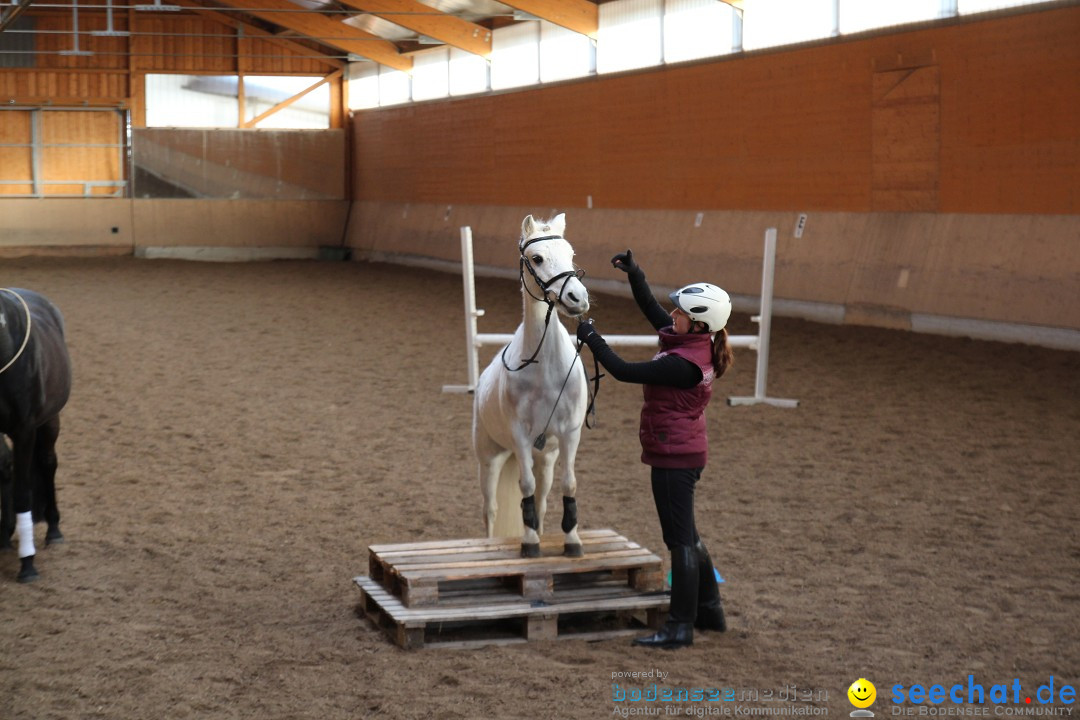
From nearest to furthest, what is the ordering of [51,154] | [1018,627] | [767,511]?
[1018,627] → [767,511] → [51,154]

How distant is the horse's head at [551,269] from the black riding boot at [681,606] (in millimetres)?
1173

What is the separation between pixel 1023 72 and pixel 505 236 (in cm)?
1210

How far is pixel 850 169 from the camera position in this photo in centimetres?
1577

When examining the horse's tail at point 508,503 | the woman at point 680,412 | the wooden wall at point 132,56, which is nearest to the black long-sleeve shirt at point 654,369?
the woman at point 680,412

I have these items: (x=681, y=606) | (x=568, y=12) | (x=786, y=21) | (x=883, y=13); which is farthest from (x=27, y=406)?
(x=568, y=12)

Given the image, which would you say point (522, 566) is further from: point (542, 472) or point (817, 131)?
point (817, 131)

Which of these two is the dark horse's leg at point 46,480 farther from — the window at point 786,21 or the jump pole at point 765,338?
the window at point 786,21

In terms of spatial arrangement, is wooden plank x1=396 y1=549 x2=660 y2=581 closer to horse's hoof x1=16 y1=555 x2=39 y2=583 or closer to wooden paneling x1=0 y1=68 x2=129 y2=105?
horse's hoof x1=16 y1=555 x2=39 y2=583

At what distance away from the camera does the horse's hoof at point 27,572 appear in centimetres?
624

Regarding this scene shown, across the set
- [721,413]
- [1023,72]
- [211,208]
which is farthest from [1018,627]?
[211,208]

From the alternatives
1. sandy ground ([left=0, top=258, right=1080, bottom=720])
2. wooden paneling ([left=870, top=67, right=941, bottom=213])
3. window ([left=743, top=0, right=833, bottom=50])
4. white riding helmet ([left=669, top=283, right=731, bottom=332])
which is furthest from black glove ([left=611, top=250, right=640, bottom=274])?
window ([left=743, top=0, right=833, bottom=50])

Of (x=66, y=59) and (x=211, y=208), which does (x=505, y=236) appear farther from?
(x=66, y=59)

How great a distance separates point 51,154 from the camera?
99.7 ft

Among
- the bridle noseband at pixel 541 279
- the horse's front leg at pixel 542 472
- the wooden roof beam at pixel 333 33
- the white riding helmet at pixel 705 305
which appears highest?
the wooden roof beam at pixel 333 33
